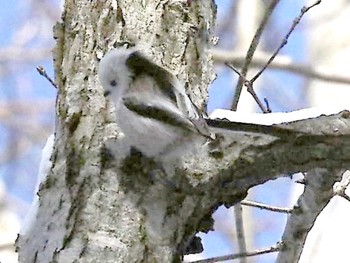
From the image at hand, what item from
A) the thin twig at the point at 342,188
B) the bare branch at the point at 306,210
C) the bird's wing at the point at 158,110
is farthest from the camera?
the thin twig at the point at 342,188

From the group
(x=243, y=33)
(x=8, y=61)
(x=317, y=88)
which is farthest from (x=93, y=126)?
(x=8, y=61)

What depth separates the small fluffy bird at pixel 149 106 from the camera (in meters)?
1.06

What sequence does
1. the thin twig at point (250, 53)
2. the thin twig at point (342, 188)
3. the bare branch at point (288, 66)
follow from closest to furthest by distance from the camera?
the thin twig at point (342, 188), the thin twig at point (250, 53), the bare branch at point (288, 66)

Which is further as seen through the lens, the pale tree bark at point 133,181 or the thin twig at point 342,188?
the thin twig at point 342,188

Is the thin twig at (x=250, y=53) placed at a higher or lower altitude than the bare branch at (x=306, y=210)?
higher

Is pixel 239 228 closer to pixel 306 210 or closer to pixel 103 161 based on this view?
pixel 306 210

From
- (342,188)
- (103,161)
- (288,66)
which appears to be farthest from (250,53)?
(288,66)

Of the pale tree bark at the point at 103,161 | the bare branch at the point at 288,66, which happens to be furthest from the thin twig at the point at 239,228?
the bare branch at the point at 288,66

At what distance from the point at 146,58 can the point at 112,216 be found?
0.23 metres

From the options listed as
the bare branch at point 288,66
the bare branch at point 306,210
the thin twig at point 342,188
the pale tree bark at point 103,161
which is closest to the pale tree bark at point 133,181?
the pale tree bark at point 103,161

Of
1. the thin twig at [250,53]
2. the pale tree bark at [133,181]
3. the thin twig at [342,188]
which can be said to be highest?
the thin twig at [250,53]

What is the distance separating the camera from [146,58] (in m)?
1.12

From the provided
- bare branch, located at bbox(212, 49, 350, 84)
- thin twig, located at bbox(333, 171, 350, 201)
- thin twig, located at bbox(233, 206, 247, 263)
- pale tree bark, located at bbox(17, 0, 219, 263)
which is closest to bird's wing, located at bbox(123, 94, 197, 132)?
pale tree bark, located at bbox(17, 0, 219, 263)

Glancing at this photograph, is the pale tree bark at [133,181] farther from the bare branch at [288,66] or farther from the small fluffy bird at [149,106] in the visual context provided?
the bare branch at [288,66]
